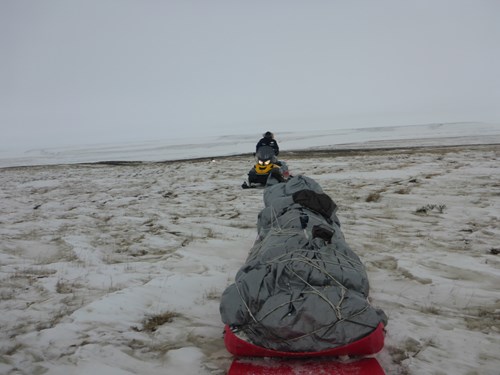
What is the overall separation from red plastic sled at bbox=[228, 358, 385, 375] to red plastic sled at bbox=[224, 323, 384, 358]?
0.06 meters

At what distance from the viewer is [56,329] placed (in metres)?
3.20

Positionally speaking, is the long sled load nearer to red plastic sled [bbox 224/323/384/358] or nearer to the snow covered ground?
red plastic sled [bbox 224/323/384/358]

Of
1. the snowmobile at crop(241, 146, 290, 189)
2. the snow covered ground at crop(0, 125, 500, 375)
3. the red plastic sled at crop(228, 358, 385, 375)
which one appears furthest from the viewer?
the snowmobile at crop(241, 146, 290, 189)

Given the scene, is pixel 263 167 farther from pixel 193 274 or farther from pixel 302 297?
pixel 302 297

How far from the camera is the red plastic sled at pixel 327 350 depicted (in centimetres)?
252

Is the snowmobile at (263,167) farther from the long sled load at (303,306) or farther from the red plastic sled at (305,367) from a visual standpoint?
the red plastic sled at (305,367)

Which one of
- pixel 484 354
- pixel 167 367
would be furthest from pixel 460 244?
pixel 167 367

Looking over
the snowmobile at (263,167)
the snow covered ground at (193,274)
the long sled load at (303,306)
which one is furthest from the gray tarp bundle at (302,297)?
the snowmobile at (263,167)

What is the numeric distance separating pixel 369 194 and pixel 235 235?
4.05 metres

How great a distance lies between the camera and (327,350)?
2.51m

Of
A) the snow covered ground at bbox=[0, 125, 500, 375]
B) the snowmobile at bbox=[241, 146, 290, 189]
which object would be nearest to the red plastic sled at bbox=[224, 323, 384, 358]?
the snow covered ground at bbox=[0, 125, 500, 375]

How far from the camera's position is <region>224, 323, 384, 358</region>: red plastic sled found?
2.52m

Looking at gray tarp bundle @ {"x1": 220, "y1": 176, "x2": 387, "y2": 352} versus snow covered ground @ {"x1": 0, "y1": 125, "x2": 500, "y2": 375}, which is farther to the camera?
snow covered ground @ {"x1": 0, "y1": 125, "x2": 500, "y2": 375}

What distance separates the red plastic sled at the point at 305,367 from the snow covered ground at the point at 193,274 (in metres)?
0.18
